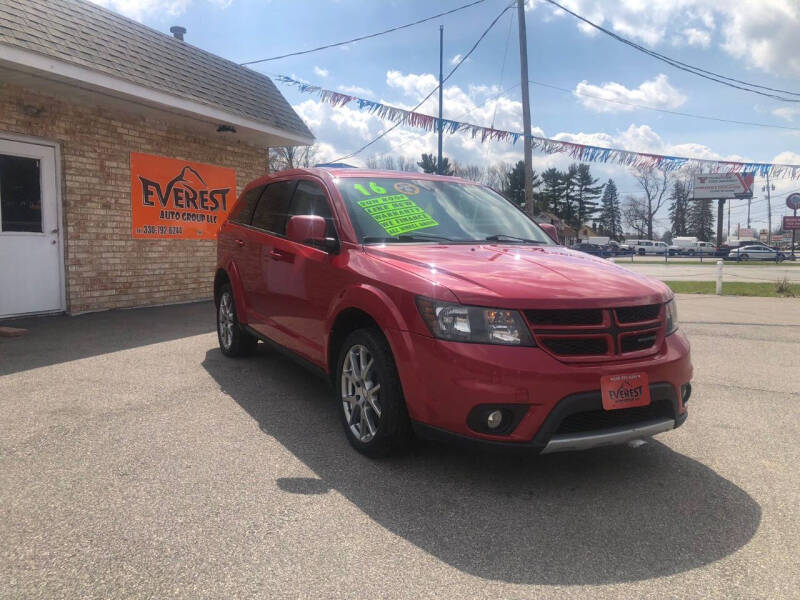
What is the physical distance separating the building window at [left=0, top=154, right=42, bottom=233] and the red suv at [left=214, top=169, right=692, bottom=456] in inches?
226

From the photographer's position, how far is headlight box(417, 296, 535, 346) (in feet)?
9.34

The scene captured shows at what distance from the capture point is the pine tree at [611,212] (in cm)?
10038

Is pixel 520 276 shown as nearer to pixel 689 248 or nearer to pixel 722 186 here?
pixel 689 248

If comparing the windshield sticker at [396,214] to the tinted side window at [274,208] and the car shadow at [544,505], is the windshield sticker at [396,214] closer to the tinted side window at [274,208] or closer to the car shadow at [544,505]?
the tinted side window at [274,208]

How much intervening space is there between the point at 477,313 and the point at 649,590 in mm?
1337

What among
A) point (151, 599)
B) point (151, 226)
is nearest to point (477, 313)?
point (151, 599)

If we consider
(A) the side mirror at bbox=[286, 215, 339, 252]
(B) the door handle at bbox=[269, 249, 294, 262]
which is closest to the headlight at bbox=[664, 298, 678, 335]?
(A) the side mirror at bbox=[286, 215, 339, 252]

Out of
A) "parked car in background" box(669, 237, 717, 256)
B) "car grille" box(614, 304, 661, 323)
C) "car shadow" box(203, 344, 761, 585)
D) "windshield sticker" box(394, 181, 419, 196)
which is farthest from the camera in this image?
"parked car in background" box(669, 237, 717, 256)

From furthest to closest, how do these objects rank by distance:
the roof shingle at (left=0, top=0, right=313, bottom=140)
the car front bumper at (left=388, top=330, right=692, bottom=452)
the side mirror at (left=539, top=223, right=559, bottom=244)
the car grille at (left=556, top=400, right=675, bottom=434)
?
the roof shingle at (left=0, top=0, right=313, bottom=140) < the side mirror at (left=539, top=223, right=559, bottom=244) < the car grille at (left=556, top=400, right=675, bottom=434) < the car front bumper at (left=388, top=330, right=692, bottom=452)

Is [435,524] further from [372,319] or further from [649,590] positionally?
[372,319]

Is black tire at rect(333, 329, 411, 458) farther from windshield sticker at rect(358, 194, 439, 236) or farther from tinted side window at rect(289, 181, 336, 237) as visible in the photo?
tinted side window at rect(289, 181, 336, 237)

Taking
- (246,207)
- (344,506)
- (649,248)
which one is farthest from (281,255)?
(649,248)

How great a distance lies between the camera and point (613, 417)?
9.72 ft

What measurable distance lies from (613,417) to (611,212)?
107 m
